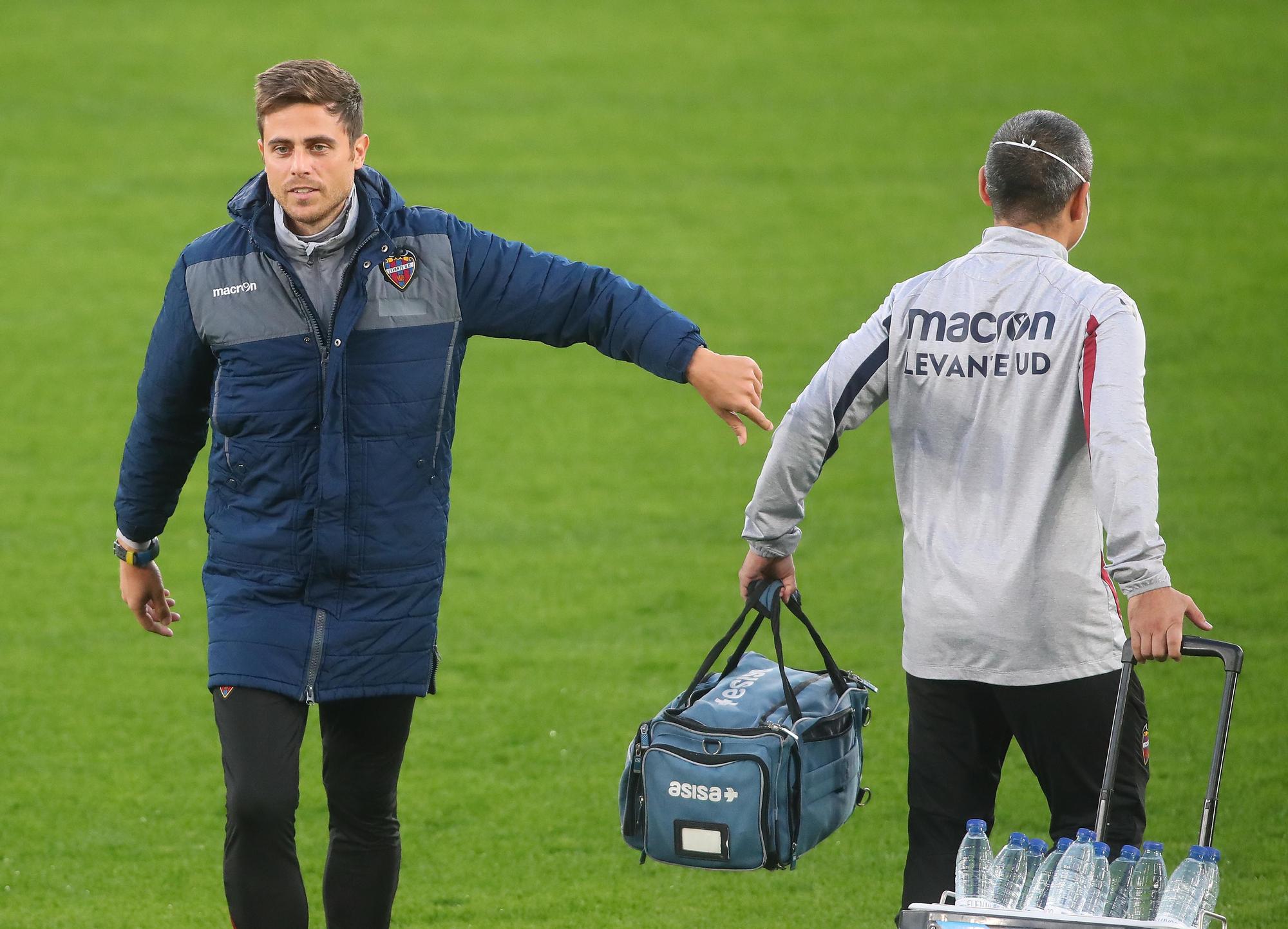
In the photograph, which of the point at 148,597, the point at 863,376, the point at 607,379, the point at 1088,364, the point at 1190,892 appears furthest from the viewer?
the point at 607,379

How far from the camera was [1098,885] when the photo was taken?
280 centimetres

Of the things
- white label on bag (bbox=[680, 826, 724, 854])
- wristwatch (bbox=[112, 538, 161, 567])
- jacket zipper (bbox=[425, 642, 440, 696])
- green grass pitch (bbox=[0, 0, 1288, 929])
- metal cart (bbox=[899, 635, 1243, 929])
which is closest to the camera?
metal cart (bbox=[899, 635, 1243, 929])

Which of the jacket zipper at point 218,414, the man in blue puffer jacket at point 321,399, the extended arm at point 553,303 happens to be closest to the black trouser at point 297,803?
the man in blue puffer jacket at point 321,399

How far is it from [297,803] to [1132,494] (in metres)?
1.70

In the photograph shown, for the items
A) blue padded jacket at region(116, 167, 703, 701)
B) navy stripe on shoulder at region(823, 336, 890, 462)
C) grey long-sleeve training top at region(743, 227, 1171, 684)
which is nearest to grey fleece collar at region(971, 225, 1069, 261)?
grey long-sleeve training top at region(743, 227, 1171, 684)

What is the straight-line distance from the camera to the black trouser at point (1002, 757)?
331cm

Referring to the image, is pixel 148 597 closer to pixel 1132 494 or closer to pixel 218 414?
pixel 218 414

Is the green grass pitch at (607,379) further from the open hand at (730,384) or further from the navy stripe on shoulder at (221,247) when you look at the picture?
the navy stripe on shoulder at (221,247)

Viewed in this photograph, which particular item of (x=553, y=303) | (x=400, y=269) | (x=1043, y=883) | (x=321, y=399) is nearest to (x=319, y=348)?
(x=321, y=399)

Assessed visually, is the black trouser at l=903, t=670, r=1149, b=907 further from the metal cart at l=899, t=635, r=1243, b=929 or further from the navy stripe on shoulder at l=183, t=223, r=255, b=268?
the navy stripe on shoulder at l=183, t=223, r=255, b=268

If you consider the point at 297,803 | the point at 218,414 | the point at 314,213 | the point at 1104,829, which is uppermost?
the point at 314,213

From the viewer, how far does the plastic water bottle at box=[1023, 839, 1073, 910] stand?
281cm

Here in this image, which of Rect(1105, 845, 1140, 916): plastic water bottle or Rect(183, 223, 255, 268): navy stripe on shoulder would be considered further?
Rect(183, 223, 255, 268): navy stripe on shoulder

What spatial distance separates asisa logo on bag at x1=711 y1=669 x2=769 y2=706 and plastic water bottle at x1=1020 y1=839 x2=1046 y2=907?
78cm
